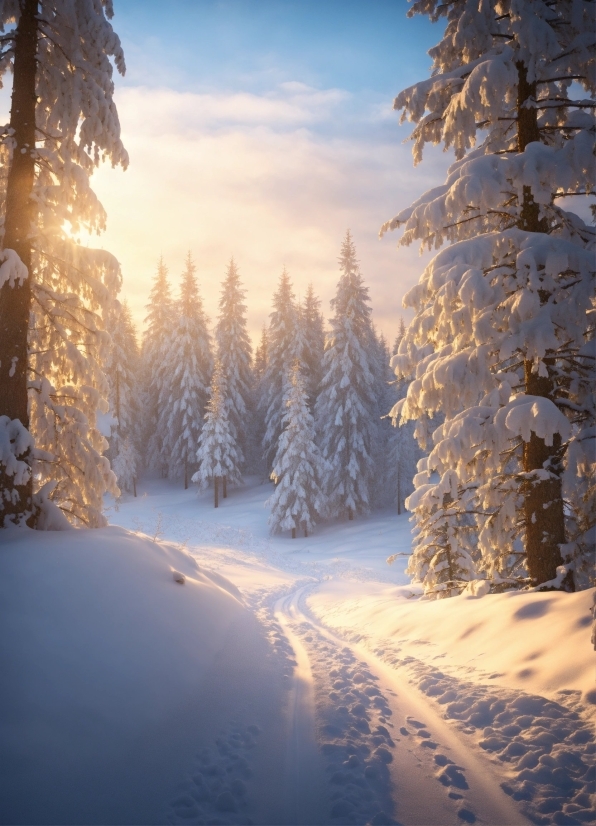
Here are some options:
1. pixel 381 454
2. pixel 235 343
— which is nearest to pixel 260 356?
pixel 235 343

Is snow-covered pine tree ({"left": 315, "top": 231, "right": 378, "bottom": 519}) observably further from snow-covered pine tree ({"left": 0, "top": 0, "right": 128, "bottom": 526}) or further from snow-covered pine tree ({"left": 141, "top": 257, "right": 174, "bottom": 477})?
snow-covered pine tree ({"left": 0, "top": 0, "right": 128, "bottom": 526})

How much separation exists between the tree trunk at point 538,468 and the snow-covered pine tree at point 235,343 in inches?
1389

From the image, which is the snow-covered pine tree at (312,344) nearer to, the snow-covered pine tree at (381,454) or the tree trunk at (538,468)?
the snow-covered pine tree at (381,454)

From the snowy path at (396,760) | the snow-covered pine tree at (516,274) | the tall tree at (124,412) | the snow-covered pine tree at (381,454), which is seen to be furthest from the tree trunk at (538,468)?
the tall tree at (124,412)

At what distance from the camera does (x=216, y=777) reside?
3.42 m

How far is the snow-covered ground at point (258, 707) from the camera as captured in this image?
3100 mm

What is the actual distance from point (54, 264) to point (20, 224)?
98 centimetres

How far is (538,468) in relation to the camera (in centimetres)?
656

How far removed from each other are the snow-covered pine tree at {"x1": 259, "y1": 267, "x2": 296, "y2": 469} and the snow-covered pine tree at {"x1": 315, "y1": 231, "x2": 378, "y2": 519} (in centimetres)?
696

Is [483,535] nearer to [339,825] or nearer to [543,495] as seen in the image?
[543,495]

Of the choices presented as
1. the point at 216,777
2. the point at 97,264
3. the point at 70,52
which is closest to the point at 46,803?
the point at 216,777

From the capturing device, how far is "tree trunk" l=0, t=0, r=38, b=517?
6.44 meters

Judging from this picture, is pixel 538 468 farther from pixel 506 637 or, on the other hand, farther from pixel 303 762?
pixel 303 762

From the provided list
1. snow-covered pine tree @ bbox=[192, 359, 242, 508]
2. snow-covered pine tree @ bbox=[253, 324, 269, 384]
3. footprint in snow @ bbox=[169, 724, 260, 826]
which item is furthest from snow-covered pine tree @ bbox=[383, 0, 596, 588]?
snow-covered pine tree @ bbox=[253, 324, 269, 384]
